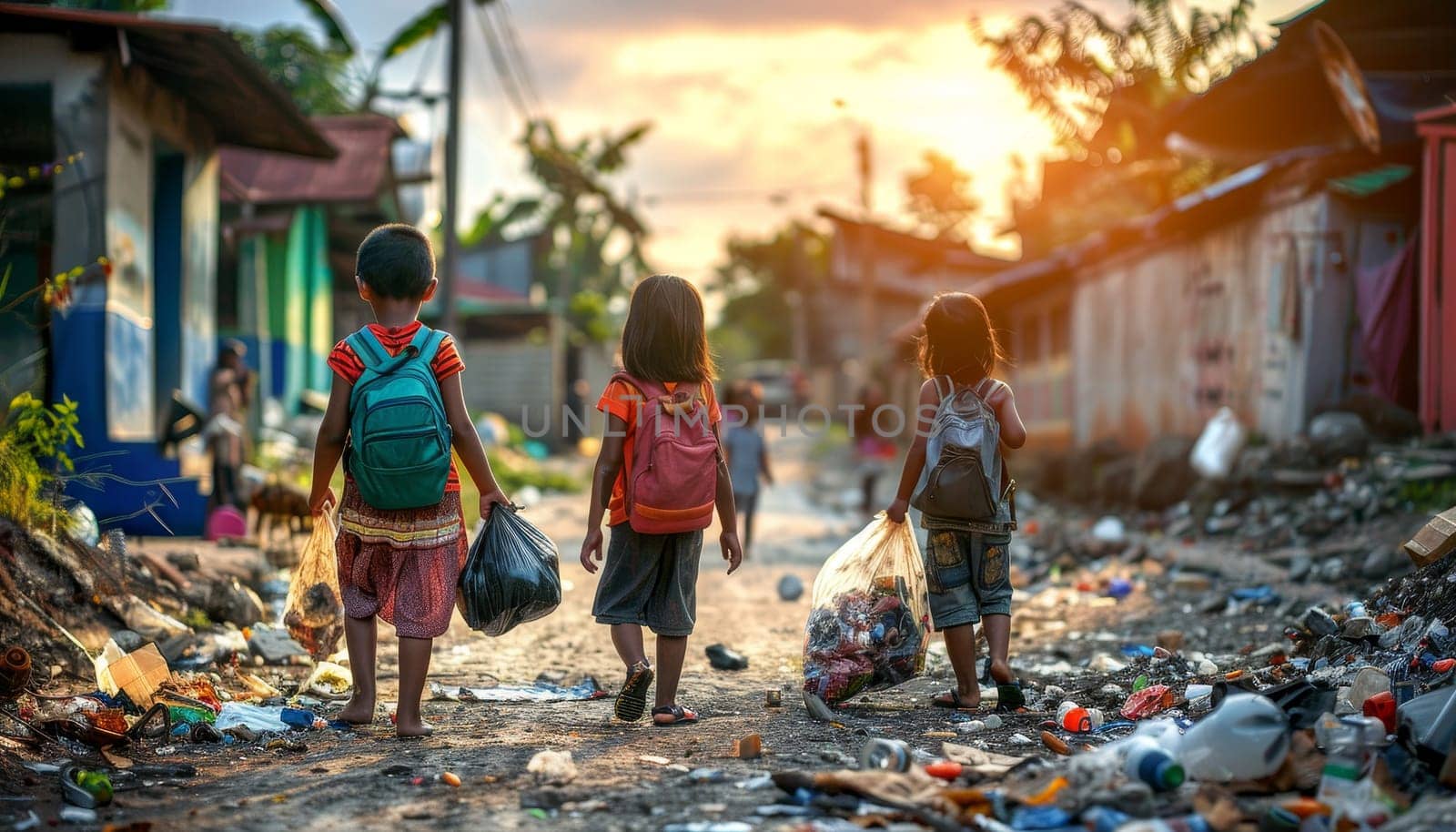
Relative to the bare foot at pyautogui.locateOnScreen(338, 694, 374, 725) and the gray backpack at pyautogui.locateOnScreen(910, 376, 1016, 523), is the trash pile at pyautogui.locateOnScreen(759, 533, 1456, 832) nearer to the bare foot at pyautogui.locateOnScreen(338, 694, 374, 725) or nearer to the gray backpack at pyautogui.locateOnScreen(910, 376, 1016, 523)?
the gray backpack at pyautogui.locateOnScreen(910, 376, 1016, 523)

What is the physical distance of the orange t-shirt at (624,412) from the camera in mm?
3926

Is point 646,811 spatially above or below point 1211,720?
below

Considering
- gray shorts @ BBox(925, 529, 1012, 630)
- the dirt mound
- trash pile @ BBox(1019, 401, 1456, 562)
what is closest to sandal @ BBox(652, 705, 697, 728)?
gray shorts @ BBox(925, 529, 1012, 630)

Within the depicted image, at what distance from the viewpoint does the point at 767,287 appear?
51.1 metres

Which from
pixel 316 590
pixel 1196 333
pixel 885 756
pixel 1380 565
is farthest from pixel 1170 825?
pixel 1196 333

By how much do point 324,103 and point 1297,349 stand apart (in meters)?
17.8

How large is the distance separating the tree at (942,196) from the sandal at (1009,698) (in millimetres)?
38039

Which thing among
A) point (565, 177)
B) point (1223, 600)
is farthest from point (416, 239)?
point (565, 177)

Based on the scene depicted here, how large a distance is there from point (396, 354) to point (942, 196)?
1554 inches

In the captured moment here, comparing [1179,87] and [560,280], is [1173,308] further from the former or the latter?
[560,280]

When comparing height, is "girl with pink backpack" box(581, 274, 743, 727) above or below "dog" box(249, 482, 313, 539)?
above

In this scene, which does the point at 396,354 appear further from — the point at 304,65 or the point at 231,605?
the point at 304,65

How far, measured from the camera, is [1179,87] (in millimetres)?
17750

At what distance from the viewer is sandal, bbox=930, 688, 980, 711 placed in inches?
168
